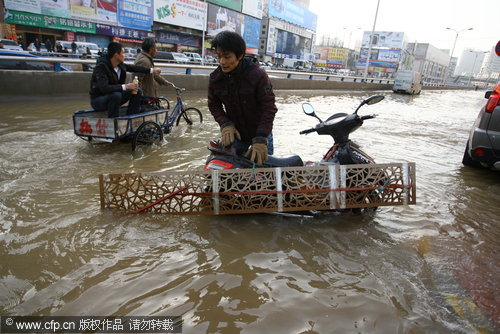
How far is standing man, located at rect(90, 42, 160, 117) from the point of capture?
4.86 meters

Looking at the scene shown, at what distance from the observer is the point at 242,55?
2781 mm

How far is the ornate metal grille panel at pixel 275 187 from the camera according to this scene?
298cm

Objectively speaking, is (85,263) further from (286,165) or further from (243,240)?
(286,165)

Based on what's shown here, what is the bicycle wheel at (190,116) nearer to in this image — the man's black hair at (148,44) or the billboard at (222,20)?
the man's black hair at (148,44)

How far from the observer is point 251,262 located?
8.45 ft

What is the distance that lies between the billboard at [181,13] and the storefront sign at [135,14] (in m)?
1.39

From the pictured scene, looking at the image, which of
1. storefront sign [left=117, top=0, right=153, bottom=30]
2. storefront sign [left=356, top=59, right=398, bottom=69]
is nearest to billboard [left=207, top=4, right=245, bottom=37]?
storefront sign [left=117, top=0, right=153, bottom=30]

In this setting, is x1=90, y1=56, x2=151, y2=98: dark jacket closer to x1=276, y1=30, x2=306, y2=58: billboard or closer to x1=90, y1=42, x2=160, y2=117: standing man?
x1=90, y1=42, x2=160, y2=117: standing man

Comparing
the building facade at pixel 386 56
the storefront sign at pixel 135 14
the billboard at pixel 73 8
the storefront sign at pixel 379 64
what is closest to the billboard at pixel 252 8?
the storefront sign at pixel 135 14

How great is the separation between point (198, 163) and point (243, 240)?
2.37 meters

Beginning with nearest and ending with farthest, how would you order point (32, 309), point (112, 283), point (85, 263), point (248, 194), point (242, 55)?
point (32, 309), point (112, 283), point (85, 263), point (242, 55), point (248, 194)

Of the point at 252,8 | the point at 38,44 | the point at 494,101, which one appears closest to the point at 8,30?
the point at 38,44

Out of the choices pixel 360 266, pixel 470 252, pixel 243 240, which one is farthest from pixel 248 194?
pixel 470 252

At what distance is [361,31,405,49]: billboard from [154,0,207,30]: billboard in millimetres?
63406
